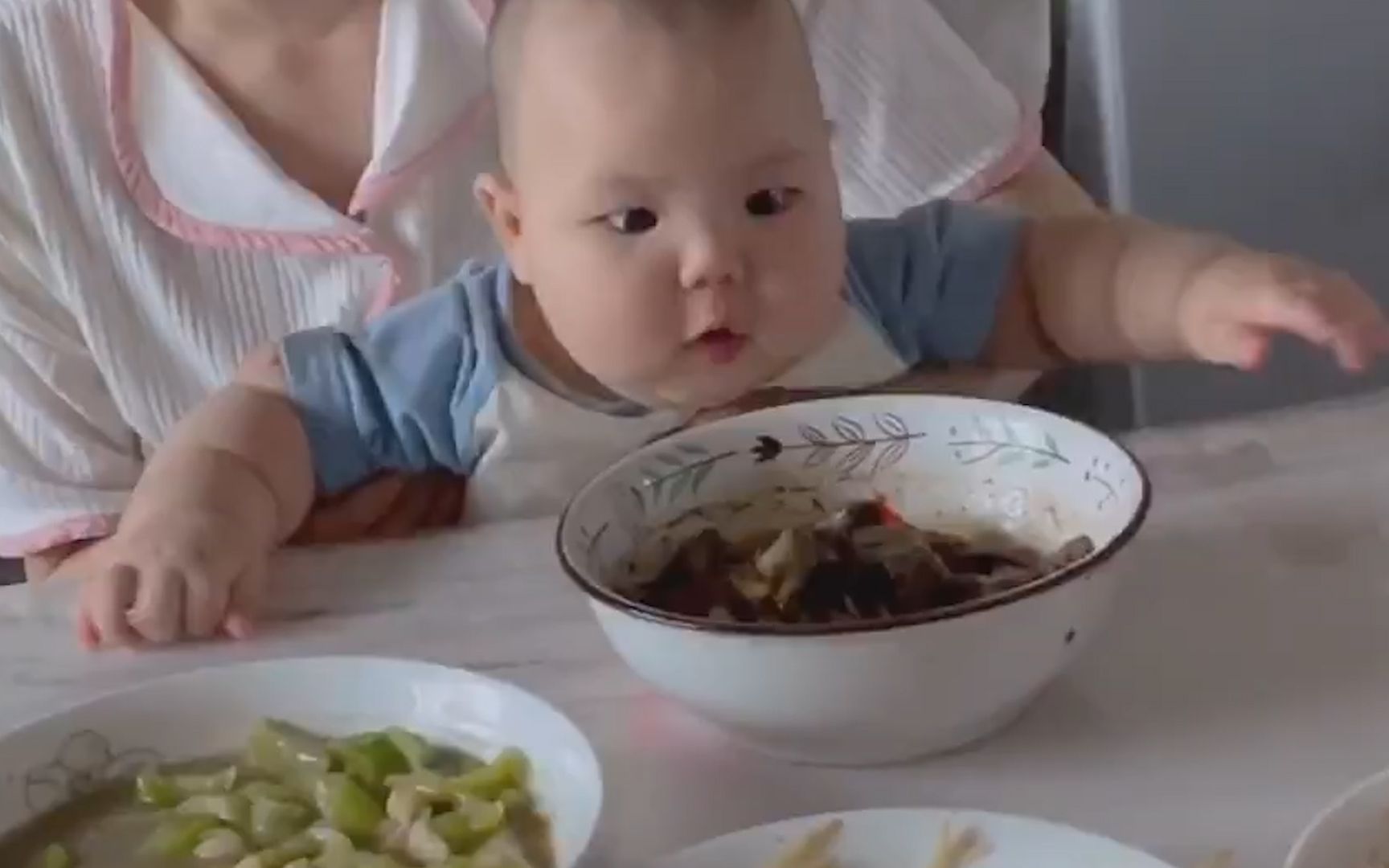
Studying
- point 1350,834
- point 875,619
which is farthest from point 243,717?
point 1350,834

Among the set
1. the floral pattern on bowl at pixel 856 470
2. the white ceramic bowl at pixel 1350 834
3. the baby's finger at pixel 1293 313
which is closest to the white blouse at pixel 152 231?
the floral pattern on bowl at pixel 856 470

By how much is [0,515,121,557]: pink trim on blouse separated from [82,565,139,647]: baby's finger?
0.94 feet

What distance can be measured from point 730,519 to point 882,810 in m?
0.19

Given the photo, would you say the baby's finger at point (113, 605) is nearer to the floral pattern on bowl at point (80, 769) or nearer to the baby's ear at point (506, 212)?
the floral pattern on bowl at point (80, 769)

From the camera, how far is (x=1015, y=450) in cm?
73

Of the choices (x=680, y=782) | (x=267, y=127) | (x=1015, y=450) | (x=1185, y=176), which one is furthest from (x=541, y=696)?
(x=1185, y=176)

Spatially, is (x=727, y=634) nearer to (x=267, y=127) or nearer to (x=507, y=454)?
(x=507, y=454)

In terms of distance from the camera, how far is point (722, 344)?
800 mm

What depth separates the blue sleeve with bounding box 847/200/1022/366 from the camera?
935mm

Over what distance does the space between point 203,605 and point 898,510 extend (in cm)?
28

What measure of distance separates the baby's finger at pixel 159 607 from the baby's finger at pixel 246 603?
20mm

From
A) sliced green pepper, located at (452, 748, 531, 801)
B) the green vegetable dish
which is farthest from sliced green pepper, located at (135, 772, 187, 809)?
sliced green pepper, located at (452, 748, 531, 801)

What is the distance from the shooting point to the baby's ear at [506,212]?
0.87 meters

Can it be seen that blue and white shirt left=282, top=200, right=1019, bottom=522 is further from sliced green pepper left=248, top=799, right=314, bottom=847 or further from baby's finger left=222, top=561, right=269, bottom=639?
sliced green pepper left=248, top=799, right=314, bottom=847
